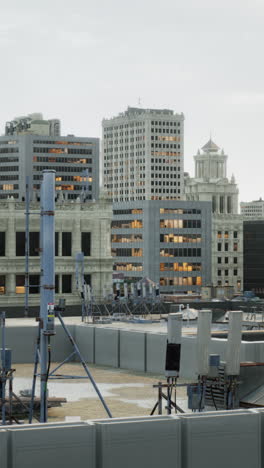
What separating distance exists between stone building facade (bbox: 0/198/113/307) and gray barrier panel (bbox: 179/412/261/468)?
90.1 metres

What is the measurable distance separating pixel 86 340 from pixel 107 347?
225 cm

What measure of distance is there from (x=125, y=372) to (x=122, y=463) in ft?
96.9

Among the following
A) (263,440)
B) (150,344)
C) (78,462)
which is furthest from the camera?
(150,344)

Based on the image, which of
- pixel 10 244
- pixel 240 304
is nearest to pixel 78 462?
pixel 240 304

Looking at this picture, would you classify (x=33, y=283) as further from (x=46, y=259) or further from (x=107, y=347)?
(x=46, y=259)

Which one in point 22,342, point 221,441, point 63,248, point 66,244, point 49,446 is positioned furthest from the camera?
point 66,244

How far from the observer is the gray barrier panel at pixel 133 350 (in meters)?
48.9

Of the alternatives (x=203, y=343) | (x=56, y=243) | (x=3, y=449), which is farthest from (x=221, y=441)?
(x=56, y=243)

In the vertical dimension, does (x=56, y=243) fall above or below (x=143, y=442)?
above

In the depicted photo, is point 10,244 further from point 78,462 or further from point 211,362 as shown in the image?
point 78,462

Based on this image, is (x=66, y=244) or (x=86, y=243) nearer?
(x=66, y=244)

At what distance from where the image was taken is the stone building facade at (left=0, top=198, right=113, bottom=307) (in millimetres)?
111875

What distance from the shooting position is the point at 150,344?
159 ft

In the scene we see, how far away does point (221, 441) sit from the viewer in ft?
67.5
